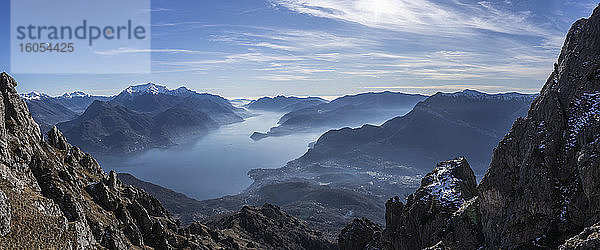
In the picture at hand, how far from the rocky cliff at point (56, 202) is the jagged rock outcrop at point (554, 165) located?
5630 centimetres

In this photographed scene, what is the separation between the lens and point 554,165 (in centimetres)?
4216

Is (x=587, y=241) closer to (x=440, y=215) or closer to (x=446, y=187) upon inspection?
(x=440, y=215)

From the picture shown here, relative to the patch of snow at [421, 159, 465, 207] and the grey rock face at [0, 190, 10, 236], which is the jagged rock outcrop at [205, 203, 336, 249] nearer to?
the patch of snow at [421, 159, 465, 207]

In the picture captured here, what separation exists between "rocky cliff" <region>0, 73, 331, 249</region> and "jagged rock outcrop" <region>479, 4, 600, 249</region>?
2216 inches

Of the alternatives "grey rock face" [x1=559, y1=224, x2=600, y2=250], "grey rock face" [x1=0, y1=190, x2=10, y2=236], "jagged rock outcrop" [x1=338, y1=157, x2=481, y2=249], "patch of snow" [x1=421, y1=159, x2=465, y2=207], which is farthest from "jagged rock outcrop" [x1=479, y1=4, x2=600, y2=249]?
"grey rock face" [x1=0, y1=190, x2=10, y2=236]

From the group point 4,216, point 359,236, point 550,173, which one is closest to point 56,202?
point 4,216

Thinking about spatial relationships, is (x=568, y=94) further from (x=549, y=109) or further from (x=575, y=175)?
(x=575, y=175)

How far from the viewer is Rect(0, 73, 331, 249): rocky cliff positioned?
125 ft

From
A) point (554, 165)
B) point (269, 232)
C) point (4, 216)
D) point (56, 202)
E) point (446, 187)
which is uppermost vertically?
point (554, 165)

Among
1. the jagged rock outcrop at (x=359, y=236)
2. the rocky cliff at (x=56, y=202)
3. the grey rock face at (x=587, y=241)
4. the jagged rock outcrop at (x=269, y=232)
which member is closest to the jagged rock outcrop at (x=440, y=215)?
the jagged rock outcrop at (x=359, y=236)

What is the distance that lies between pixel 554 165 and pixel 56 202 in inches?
2595

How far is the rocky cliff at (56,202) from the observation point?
38219mm

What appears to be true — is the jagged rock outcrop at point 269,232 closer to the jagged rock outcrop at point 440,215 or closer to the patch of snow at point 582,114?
the jagged rock outcrop at point 440,215

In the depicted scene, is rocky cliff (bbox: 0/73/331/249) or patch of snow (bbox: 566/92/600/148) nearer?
rocky cliff (bbox: 0/73/331/249)
